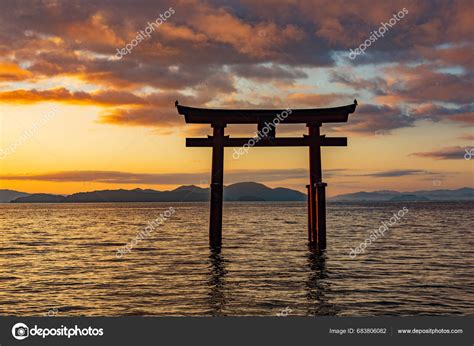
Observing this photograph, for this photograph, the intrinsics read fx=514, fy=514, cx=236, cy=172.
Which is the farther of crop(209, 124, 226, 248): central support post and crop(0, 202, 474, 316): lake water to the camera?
crop(209, 124, 226, 248): central support post

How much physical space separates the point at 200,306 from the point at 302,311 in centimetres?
215

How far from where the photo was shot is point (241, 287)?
1306 centimetres

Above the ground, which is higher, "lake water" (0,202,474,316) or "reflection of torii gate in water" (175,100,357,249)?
"reflection of torii gate in water" (175,100,357,249)

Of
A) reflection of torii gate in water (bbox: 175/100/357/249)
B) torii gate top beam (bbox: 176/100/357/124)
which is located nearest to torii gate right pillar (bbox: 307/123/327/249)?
reflection of torii gate in water (bbox: 175/100/357/249)

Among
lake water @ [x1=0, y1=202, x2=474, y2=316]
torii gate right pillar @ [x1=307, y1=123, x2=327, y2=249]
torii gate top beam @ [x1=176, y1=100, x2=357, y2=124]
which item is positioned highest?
torii gate top beam @ [x1=176, y1=100, x2=357, y2=124]

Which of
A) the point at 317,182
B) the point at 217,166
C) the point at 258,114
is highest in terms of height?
the point at 258,114

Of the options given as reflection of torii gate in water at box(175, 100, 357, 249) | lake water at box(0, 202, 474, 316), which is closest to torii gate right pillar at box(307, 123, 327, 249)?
reflection of torii gate in water at box(175, 100, 357, 249)

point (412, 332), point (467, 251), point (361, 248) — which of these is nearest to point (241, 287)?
point (412, 332)

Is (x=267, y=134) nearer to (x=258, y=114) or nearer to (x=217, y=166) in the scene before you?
(x=258, y=114)

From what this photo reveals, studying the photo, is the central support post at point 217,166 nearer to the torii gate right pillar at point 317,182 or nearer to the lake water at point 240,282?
the lake water at point 240,282

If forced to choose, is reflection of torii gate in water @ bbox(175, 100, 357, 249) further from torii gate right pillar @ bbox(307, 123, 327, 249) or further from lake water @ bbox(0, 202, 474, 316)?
lake water @ bbox(0, 202, 474, 316)

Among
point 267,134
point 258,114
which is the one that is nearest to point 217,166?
point 267,134

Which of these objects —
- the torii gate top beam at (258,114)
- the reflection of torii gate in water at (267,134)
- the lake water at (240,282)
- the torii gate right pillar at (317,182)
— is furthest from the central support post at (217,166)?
the torii gate right pillar at (317,182)

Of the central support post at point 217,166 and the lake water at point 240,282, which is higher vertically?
the central support post at point 217,166
